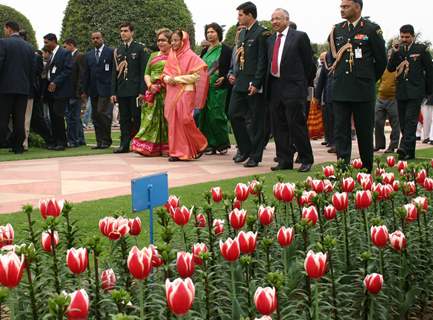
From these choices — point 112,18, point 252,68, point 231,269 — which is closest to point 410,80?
point 252,68

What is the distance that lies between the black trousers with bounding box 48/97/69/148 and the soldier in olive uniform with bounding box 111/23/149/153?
60.3 inches

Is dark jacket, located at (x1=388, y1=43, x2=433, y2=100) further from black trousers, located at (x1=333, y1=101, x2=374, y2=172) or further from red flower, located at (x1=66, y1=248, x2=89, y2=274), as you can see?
red flower, located at (x1=66, y1=248, x2=89, y2=274)

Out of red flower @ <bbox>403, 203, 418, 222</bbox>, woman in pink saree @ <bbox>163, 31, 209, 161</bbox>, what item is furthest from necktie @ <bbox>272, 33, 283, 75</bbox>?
red flower @ <bbox>403, 203, 418, 222</bbox>

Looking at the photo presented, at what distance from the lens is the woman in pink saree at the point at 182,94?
11.1 meters

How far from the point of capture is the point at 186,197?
266 inches

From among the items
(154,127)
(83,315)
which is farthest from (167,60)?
(83,315)

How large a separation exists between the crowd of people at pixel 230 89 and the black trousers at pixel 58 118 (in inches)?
0.8

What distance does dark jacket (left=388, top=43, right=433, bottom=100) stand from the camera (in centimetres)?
1088

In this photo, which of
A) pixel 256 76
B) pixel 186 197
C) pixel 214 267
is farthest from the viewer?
pixel 256 76

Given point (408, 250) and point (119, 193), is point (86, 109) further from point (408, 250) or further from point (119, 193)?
point (408, 250)

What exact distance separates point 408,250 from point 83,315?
7.02ft

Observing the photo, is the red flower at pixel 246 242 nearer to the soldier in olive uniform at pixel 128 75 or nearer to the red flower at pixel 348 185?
the red flower at pixel 348 185

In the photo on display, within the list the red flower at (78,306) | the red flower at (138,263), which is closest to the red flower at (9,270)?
the red flower at (78,306)

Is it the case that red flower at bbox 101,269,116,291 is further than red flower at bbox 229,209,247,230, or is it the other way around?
red flower at bbox 229,209,247,230
